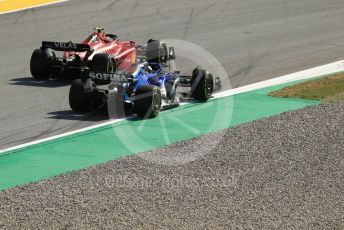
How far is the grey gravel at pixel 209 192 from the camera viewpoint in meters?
9.54

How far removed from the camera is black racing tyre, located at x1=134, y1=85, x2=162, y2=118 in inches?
559

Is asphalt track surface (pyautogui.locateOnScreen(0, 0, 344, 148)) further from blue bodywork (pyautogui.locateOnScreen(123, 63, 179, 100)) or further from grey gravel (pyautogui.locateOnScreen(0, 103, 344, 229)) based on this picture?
grey gravel (pyautogui.locateOnScreen(0, 103, 344, 229))

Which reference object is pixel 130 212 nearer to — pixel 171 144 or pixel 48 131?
pixel 171 144

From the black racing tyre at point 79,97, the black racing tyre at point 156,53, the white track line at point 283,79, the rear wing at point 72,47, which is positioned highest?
the rear wing at point 72,47

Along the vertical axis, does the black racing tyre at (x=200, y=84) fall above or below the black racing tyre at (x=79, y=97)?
below

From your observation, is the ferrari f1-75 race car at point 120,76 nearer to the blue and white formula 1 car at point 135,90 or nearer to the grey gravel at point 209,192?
the blue and white formula 1 car at point 135,90

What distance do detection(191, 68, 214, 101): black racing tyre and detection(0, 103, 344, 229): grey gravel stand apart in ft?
7.98

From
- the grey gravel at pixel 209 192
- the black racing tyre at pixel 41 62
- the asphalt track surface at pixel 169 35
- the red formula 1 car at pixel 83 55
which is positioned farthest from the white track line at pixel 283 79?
the black racing tyre at pixel 41 62

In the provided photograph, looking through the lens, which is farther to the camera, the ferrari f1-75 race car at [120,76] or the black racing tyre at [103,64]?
the black racing tyre at [103,64]

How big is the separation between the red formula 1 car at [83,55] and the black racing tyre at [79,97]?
1539 millimetres

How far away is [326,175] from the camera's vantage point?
11.1 metres

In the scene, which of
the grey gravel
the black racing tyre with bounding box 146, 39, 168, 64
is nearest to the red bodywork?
the black racing tyre with bounding box 146, 39, 168, 64

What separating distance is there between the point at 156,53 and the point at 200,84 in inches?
54.4

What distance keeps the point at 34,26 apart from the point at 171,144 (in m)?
12.5
